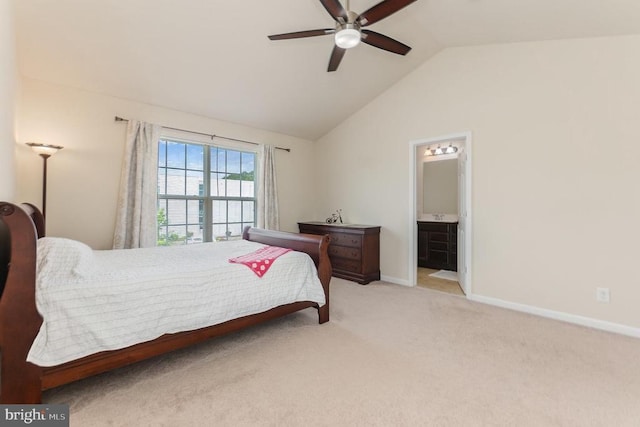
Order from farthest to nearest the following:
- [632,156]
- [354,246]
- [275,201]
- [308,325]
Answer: [275,201] < [354,246] < [308,325] < [632,156]

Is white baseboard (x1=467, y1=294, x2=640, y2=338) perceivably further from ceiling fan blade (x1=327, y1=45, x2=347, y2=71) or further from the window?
the window

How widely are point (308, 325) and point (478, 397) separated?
1.47 m

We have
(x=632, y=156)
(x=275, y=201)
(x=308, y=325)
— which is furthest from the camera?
(x=275, y=201)

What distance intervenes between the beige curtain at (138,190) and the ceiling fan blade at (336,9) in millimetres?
2598

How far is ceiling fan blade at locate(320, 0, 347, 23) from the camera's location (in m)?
1.95

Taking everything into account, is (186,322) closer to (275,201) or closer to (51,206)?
(51,206)

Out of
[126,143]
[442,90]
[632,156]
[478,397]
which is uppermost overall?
[442,90]

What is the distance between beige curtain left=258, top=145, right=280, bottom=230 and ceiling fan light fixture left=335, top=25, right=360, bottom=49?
8.78ft

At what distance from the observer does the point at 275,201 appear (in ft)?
15.5

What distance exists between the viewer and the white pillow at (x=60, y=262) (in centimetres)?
163

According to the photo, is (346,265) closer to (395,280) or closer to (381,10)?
(395,280)

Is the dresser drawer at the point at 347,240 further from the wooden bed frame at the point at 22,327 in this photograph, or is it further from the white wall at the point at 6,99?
the white wall at the point at 6,99

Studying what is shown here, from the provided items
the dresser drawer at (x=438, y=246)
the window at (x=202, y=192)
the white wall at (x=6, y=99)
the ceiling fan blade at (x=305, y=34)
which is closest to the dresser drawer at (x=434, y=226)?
the dresser drawer at (x=438, y=246)

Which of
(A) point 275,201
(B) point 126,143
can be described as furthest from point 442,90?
(B) point 126,143
